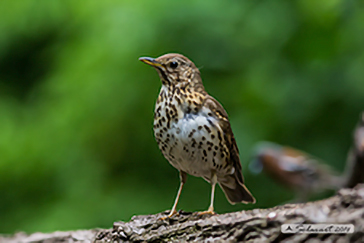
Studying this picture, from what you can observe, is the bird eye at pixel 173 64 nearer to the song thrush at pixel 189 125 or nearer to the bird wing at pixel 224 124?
the song thrush at pixel 189 125

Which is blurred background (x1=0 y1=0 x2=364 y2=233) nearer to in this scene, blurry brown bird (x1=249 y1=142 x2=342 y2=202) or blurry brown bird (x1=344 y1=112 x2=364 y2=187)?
blurry brown bird (x1=249 y1=142 x2=342 y2=202)

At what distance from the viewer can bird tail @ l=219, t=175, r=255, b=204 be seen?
306 cm

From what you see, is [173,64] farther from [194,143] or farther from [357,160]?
[357,160]

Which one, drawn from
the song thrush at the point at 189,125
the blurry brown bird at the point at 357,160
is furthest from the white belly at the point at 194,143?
the blurry brown bird at the point at 357,160

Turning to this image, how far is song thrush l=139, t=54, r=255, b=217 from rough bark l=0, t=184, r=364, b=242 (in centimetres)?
18

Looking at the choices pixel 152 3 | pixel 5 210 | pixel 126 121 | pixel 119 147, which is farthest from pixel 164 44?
pixel 5 210

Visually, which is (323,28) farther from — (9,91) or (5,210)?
(5,210)

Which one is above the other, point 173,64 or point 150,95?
point 150,95

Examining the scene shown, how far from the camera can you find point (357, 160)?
3545 mm

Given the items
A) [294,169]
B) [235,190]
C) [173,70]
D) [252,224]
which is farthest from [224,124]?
[294,169]

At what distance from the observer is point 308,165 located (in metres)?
4.69

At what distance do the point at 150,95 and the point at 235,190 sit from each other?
53.7 inches

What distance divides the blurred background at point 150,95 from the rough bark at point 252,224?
142 cm

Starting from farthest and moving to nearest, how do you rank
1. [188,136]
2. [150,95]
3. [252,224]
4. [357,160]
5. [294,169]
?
[294,169]
[150,95]
[357,160]
[188,136]
[252,224]
